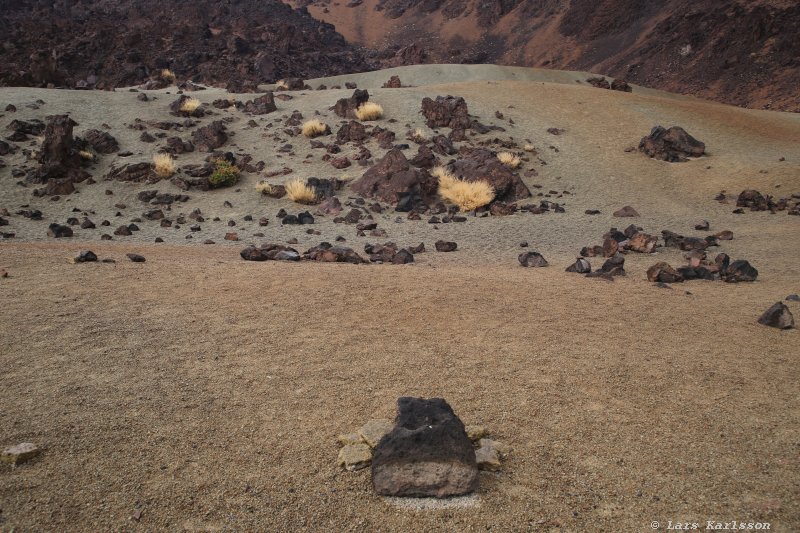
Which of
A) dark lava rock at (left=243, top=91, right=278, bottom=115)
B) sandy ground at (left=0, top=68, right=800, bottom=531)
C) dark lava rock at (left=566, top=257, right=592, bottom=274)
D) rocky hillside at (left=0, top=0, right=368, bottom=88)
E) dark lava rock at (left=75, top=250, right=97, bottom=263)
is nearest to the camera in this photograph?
sandy ground at (left=0, top=68, right=800, bottom=531)

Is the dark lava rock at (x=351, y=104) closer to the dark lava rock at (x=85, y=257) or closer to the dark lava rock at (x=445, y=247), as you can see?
the dark lava rock at (x=445, y=247)

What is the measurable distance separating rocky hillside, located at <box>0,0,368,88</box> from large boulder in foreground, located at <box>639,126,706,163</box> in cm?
2287

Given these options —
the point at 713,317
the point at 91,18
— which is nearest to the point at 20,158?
the point at 713,317

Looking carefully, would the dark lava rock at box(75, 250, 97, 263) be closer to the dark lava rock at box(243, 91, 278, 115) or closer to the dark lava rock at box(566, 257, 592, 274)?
the dark lava rock at box(566, 257, 592, 274)

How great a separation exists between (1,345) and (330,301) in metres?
2.89

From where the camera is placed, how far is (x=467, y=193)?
46.2ft

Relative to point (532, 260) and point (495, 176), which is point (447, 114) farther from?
point (532, 260)

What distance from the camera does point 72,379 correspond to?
362cm

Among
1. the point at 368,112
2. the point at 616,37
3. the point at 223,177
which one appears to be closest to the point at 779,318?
the point at 223,177

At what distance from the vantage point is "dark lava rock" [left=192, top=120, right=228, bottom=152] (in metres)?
17.5

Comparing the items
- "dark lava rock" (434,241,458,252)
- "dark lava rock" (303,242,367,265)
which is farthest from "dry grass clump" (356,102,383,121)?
"dark lava rock" (303,242,367,265)

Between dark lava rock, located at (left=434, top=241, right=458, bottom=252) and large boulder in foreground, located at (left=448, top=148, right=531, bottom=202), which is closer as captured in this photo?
dark lava rock, located at (left=434, top=241, right=458, bottom=252)

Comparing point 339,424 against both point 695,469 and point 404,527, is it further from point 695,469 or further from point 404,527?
point 695,469

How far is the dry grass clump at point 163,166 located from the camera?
1550 centimetres
